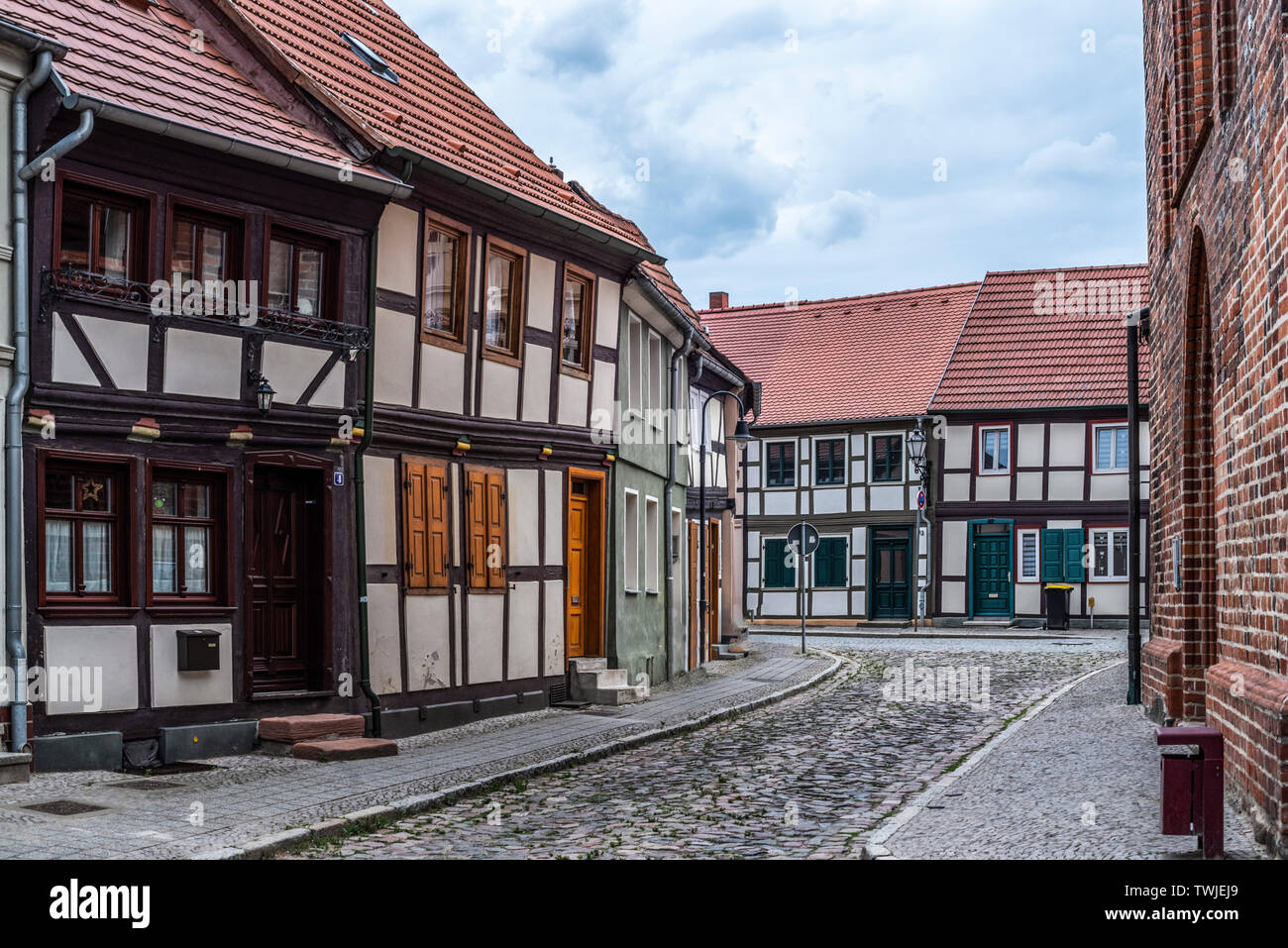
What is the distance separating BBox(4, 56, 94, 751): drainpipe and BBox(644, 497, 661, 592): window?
35.0 ft

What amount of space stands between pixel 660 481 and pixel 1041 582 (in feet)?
60.2

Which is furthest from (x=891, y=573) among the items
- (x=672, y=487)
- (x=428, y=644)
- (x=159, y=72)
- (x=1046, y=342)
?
(x=159, y=72)

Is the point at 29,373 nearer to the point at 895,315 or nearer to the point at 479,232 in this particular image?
the point at 479,232

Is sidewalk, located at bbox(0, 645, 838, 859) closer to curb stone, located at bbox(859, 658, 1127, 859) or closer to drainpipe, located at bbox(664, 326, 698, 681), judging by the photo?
curb stone, located at bbox(859, 658, 1127, 859)

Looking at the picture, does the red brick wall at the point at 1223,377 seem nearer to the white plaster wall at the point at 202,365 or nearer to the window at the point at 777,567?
the white plaster wall at the point at 202,365

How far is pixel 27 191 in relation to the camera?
37.1 feet

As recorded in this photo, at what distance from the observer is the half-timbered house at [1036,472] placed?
3712cm

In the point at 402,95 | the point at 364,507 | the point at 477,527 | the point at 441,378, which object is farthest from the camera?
the point at 402,95

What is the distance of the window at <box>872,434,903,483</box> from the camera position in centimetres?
3950

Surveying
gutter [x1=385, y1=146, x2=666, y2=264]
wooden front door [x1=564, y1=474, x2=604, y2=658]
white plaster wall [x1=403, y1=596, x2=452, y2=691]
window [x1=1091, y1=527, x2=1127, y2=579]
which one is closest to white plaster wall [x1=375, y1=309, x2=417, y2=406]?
gutter [x1=385, y1=146, x2=666, y2=264]

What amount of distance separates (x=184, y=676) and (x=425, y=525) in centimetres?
332

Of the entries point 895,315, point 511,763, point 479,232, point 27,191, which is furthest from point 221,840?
point 895,315

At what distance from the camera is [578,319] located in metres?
18.3

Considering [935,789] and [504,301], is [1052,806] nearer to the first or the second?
A: [935,789]
